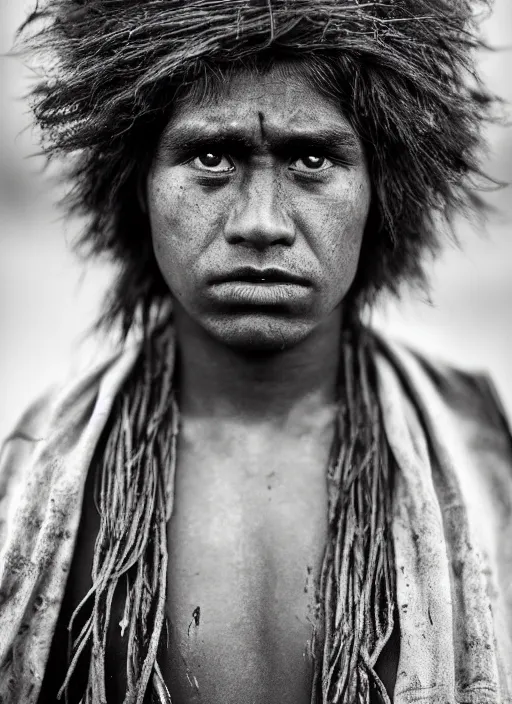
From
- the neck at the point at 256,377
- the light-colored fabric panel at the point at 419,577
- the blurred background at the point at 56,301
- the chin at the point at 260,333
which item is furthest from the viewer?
the blurred background at the point at 56,301

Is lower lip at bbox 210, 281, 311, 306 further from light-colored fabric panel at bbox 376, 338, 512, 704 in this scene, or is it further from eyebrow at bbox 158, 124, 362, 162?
light-colored fabric panel at bbox 376, 338, 512, 704

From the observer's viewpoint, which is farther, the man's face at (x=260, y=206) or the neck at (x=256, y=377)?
the neck at (x=256, y=377)

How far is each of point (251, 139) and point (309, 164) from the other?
0.13 metres

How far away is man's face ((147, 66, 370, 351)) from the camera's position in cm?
162

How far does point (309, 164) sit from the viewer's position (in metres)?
1.68

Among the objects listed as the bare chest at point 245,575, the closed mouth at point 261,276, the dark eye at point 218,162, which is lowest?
the bare chest at point 245,575

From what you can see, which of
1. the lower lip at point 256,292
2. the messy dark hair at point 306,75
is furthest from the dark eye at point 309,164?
the lower lip at point 256,292

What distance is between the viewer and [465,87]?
180 centimetres

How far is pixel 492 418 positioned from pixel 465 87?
726 mm

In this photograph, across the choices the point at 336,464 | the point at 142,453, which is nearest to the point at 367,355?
the point at 336,464

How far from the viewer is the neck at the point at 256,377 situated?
1.87 m

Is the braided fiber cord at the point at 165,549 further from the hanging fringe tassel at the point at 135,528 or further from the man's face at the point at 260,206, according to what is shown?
the man's face at the point at 260,206

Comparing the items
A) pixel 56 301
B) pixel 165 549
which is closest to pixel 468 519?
pixel 165 549

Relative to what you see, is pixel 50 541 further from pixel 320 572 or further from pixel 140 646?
pixel 320 572
